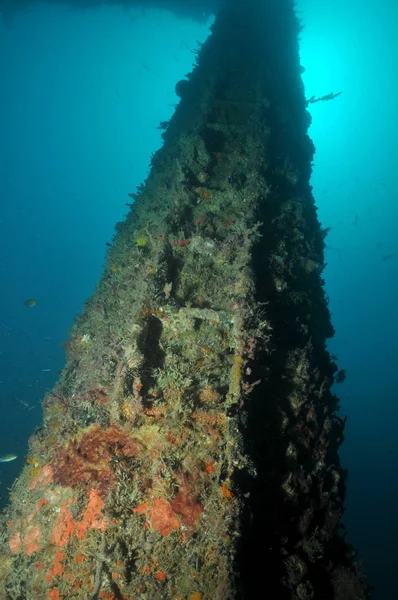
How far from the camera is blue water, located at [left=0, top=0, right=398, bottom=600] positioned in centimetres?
3669

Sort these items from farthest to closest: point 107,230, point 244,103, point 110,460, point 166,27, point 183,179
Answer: point 107,230 < point 166,27 < point 244,103 < point 183,179 < point 110,460

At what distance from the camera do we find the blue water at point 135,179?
36688 millimetres

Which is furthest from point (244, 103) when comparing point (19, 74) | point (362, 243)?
point (362, 243)

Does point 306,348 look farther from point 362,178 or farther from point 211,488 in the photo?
point 362,178

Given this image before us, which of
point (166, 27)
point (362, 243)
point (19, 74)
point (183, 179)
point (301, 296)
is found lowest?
point (301, 296)

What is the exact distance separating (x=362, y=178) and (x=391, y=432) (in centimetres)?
9402

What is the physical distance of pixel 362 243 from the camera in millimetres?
125500

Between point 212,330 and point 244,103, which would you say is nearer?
point 212,330

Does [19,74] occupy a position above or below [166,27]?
above

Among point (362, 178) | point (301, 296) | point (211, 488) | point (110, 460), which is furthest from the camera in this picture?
point (362, 178)

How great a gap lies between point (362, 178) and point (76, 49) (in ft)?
321

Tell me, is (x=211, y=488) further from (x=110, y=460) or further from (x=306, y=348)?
(x=306, y=348)

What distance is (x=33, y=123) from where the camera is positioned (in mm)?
123375

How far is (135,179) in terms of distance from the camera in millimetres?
168750
